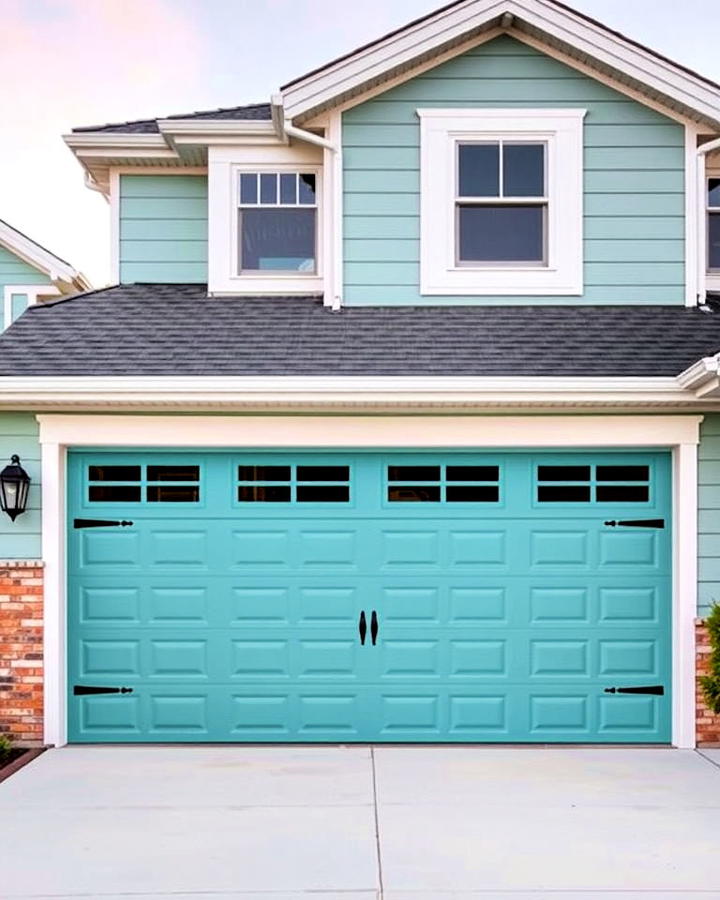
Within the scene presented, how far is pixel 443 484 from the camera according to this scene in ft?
27.5

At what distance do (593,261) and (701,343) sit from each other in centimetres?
132

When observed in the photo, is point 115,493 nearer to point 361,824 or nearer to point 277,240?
point 277,240

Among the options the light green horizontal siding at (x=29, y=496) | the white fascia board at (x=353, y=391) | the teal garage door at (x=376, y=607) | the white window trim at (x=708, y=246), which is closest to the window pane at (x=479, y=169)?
the white window trim at (x=708, y=246)

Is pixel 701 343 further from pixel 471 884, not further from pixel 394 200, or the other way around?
pixel 471 884

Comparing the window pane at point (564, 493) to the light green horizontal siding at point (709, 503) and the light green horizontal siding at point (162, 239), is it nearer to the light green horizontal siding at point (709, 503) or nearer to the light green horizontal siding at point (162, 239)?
the light green horizontal siding at point (709, 503)

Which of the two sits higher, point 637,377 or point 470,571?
point 637,377

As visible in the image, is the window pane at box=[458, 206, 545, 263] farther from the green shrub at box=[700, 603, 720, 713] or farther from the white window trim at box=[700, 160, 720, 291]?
the green shrub at box=[700, 603, 720, 713]

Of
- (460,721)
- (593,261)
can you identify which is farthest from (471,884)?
(593,261)

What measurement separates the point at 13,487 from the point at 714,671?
5565 mm

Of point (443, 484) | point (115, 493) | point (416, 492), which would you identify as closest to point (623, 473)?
point (443, 484)

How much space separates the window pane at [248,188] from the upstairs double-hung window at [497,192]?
1.97m

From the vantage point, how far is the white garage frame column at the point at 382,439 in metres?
8.16

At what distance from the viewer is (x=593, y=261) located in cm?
926

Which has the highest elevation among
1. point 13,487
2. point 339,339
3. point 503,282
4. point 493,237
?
point 493,237
